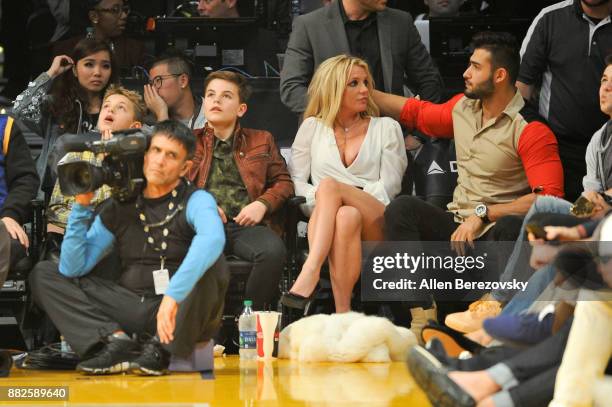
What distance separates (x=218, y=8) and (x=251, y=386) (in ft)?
8.59

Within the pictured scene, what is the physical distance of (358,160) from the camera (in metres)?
5.11

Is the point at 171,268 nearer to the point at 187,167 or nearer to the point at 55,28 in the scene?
the point at 187,167

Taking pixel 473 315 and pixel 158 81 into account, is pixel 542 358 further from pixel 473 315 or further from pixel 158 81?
pixel 158 81

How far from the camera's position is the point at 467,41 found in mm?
5645

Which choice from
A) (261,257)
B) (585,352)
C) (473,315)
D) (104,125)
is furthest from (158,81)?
(585,352)

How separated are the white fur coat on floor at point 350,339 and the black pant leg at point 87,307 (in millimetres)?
722

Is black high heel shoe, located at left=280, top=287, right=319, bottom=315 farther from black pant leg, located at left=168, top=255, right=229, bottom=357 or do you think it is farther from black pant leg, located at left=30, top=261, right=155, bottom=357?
black pant leg, located at left=30, top=261, right=155, bottom=357

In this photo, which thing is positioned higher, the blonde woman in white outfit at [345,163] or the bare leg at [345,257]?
the blonde woman in white outfit at [345,163]

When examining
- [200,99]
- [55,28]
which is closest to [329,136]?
[200,99]

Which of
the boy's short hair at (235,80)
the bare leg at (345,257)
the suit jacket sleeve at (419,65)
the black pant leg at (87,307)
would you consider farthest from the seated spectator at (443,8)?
the black pant leg at (87,307)

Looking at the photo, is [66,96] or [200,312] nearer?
[200,312]

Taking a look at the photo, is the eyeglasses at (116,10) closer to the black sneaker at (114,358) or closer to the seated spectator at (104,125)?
the seated spectator at (104,125)

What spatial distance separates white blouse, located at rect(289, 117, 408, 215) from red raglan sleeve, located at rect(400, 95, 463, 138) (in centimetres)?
15

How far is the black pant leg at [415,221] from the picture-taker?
4852mm
